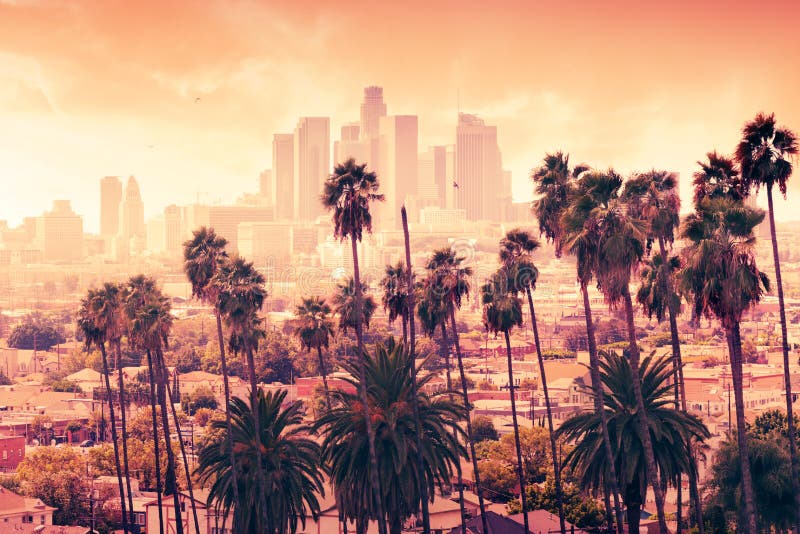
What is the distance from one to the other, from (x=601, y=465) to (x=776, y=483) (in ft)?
29.5

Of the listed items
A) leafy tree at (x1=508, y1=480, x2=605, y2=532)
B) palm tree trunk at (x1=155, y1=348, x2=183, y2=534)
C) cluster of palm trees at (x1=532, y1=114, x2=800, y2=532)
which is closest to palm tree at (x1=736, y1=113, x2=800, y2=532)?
cluster of palm trees at (x1=532, y1=114, x2=800, y2=532)

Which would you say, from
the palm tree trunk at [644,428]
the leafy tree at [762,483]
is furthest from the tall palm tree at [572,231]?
the leafy tree at [762,483]

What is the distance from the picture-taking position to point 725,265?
39688mm

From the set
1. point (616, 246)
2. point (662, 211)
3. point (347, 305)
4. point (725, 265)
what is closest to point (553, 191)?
point (662, 211)

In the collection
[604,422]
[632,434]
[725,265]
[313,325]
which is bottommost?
[632,434]

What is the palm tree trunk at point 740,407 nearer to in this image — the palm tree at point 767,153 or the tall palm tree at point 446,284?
the palm tree at point 767,153

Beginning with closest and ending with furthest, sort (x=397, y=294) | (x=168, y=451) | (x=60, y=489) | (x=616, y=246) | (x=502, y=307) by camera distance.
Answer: (x=616, y=246), (x=502, y=307), (x=397, y=294), (x=168, y=451), (x=60, y=489)

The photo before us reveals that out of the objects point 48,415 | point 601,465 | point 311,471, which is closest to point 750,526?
point 601,465

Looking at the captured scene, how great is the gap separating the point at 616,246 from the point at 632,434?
291 inches

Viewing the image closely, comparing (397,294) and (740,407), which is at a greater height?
(397,294)

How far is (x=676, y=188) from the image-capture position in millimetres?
49156

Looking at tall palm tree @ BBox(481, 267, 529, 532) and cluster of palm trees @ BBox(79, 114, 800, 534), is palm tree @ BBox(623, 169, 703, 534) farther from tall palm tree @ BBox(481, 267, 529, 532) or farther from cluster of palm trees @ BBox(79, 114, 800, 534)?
tall palm tree @ BBox(481, 267, 529, 532)

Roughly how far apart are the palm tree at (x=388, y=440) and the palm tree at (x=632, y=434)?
524 centimetres

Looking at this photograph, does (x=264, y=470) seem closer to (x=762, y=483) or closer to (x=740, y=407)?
(x=740, y=407)
